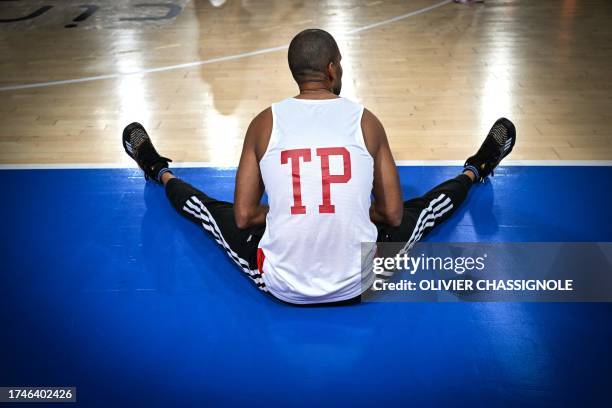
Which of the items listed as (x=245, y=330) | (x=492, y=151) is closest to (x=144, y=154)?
(x=245, y=330)

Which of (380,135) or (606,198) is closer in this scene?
(380,135)

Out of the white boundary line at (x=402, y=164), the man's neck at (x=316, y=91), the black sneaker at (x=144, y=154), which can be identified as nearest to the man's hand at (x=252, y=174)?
the man's neck at (x=316, y=91)

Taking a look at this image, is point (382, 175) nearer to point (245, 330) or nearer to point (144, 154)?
point (245, 330)

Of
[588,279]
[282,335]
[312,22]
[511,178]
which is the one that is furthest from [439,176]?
[312,22]

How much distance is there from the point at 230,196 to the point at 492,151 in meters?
1.44

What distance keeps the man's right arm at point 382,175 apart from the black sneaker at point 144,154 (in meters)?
1.45

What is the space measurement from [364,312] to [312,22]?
4.83 m

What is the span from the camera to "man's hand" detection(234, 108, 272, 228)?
2412mm

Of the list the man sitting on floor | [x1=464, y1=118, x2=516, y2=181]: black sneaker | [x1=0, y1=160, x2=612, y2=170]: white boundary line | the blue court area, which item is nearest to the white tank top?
the man sitting on floor

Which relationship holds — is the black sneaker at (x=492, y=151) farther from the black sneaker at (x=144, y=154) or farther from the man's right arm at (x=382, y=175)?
the black sneaker at (x=144, y=154)

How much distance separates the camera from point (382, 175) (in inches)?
97.2

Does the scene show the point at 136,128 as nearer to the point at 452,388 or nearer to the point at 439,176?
the point at 439,176

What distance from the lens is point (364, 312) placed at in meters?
2.62

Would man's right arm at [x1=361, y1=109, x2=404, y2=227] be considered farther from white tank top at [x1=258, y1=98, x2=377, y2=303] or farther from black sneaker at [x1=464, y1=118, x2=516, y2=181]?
black sneaker at [x1=464, y1=118, x2=516, y2=181]
